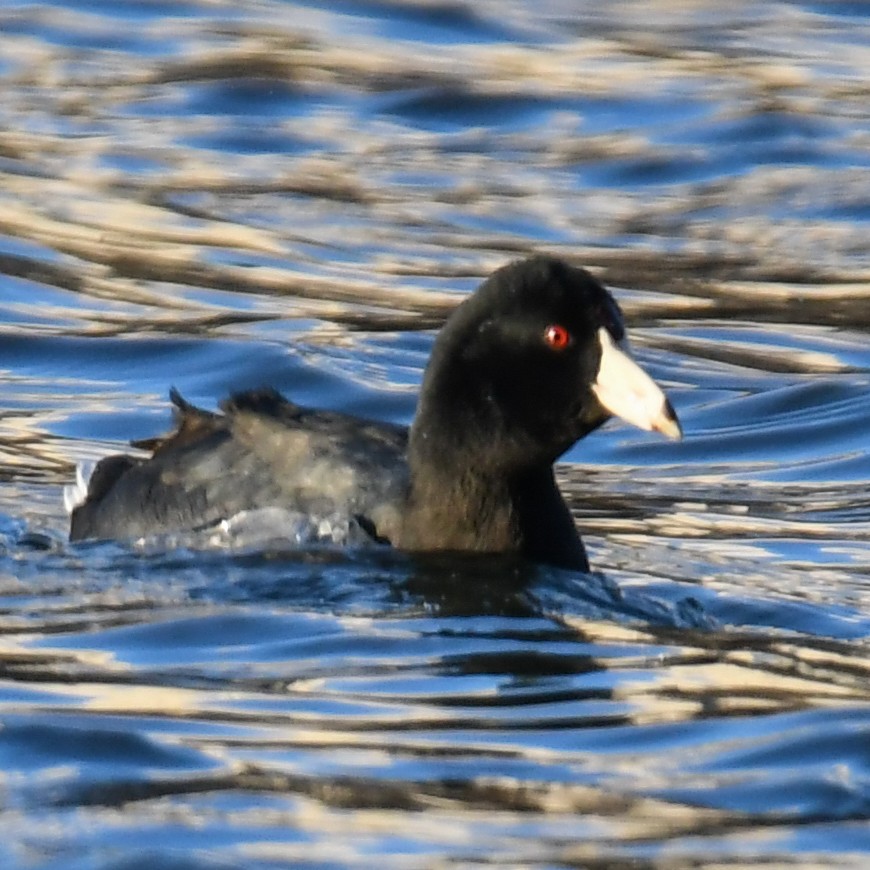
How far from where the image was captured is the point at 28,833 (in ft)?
16.8

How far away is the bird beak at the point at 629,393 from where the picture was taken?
7.20 m

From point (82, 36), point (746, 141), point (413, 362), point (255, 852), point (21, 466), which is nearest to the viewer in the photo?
point (255, 852)

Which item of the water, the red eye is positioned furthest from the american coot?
the water

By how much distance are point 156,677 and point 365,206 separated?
307 inches

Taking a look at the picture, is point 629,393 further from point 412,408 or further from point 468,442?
point 412,408

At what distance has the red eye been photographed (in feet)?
24.1

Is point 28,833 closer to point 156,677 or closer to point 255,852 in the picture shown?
point 255,852

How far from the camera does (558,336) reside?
7.35m

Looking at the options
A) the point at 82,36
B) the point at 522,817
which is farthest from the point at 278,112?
the point at 522,817

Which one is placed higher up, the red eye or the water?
the red eye

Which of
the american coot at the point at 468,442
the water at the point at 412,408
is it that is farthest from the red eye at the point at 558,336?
the water at the point at 412,408

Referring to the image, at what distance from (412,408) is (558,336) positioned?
345 centimetres

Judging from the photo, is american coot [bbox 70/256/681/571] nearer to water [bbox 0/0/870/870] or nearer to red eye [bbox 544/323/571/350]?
red eye [bbox 544/323/571/350]

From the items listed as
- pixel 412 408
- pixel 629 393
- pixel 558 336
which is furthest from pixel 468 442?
A: pixel 412 408
